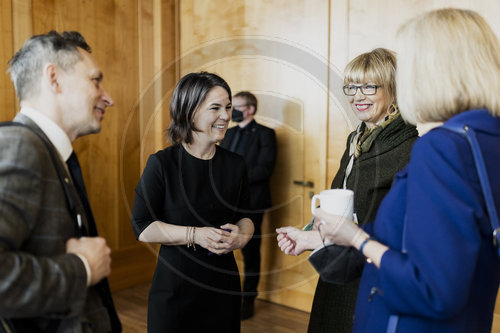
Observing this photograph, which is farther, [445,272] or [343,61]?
[343,61]

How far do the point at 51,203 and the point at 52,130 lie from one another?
175mm

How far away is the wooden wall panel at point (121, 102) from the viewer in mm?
3115

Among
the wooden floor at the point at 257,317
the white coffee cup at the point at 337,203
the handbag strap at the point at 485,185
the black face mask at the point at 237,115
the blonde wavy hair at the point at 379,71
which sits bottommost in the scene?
the wooden floor at the point at 257,317

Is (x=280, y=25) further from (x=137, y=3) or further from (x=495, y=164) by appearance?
(x=495, y=164)

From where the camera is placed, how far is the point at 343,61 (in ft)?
→ 8.99

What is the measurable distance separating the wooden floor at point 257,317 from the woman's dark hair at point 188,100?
5.47 feet

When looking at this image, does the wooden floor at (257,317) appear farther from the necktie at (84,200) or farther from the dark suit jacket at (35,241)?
the dark suit jacket at (35,241)

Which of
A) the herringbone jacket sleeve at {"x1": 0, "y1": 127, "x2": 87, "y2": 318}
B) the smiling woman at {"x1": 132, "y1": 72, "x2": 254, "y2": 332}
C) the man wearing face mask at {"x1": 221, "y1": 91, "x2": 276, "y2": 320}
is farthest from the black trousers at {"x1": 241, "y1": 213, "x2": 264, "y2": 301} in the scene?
the herringbone jacket sleeve at {"x1": 0, "y1": 127, "x2": 87, "y2": 318}

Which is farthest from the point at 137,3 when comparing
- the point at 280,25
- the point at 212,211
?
the point at 212,211

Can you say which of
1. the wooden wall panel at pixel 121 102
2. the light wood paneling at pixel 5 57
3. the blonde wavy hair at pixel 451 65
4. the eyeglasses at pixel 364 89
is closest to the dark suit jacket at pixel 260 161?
the wooden wall panel at pixel 121 102

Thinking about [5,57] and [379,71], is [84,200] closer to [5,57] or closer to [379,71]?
[379,71]

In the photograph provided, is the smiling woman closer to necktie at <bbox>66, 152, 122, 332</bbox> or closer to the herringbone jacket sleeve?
necktie at <bbox>66, 152, 122, 332</bbox>

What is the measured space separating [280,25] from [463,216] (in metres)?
2.43

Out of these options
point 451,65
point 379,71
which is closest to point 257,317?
point 379,71
